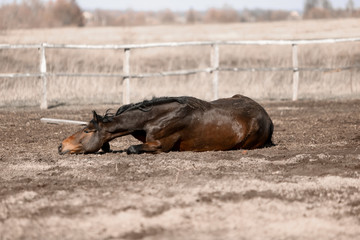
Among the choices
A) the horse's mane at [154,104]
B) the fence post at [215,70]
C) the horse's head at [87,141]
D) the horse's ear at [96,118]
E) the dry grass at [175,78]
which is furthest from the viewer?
the dry grass at [175,78]

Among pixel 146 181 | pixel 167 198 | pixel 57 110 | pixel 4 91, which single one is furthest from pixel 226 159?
pixel 4 91

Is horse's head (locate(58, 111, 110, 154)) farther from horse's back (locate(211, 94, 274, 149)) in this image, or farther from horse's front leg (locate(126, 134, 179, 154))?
horse's back (locate(211, 94, 274, 149))

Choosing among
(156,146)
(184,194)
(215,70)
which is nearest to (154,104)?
(156,146)

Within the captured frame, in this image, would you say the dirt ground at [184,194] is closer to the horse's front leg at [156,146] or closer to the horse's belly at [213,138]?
the horse's front leg at [156,146]

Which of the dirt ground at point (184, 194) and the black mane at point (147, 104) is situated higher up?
the black mane at point (147, 104)

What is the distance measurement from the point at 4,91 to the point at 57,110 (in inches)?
90.6

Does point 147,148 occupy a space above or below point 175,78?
above

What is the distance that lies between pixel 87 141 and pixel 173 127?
104cm

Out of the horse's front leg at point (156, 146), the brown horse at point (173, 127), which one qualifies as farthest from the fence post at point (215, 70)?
the horse's front leg at point (156, 146)

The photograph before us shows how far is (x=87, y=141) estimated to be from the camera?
7.69 m

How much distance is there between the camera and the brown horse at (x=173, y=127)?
303 inches

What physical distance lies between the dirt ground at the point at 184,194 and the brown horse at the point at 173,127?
19 cm

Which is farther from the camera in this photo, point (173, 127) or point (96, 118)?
point (173, 127)

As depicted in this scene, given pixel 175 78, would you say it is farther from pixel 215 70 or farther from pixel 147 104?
pixel 147 104
